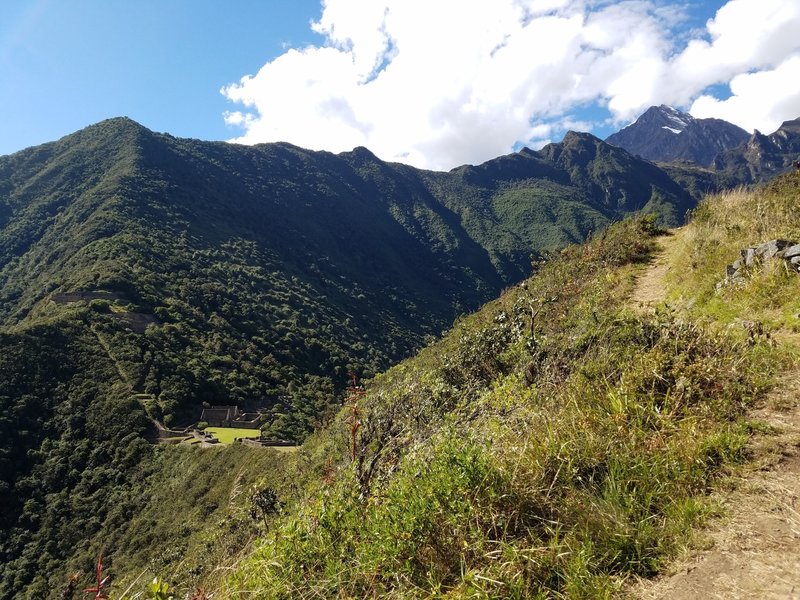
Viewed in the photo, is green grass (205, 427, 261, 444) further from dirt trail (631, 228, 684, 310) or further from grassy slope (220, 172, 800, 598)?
grassy slope (220, 172, 800, 598)

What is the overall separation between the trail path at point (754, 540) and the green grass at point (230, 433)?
1836 inches

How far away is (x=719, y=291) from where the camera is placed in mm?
6086

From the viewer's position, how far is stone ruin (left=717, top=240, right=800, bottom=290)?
564 cm

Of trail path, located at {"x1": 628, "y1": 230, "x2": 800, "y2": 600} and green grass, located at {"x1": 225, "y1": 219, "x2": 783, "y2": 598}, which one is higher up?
green grass, located at {"x1": 225, "y1": 219, "x2": 783, "y2": 598}

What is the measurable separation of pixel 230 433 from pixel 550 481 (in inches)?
2031

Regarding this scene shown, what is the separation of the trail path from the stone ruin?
346cm

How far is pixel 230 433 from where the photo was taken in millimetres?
49250

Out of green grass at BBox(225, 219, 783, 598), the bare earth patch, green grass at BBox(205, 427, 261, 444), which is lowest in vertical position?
green grass at BBox(205, 427, 261, 444)

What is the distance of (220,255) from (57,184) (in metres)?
55.6

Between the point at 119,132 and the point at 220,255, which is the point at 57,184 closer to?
the point at 119,132

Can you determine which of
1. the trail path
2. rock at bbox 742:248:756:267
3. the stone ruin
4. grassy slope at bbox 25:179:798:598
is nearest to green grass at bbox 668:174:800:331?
the stone ruin

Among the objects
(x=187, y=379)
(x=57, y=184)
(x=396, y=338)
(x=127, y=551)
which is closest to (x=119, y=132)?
(x=57, y=184)

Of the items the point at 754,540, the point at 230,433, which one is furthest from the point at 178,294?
the point at 754,540

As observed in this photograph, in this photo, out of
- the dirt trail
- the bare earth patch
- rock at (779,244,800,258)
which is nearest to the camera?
the bare earth patch
